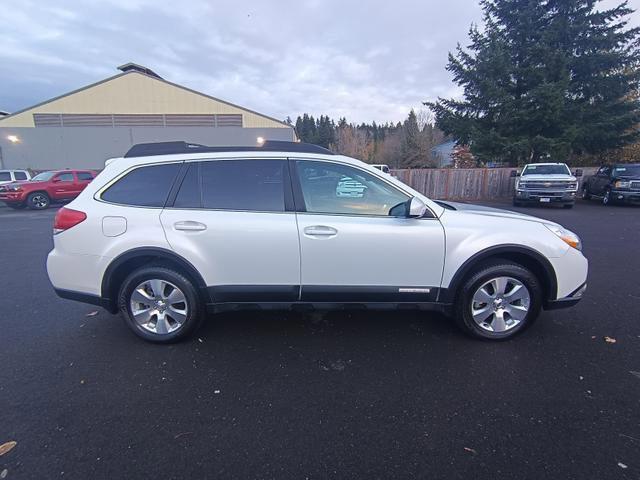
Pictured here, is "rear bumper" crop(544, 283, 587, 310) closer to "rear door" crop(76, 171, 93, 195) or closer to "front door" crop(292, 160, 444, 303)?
"front door" crop(292, 160, 444, 303)

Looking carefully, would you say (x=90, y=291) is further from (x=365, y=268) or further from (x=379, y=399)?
(x=379, y=399)

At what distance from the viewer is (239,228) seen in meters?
2.78

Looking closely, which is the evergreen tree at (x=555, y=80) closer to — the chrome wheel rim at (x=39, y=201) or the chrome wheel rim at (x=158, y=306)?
the chrome wheel rim at (x=158, y=306)

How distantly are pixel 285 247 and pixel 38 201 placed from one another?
17.0 meters

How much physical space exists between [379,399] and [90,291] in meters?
→ 2.77

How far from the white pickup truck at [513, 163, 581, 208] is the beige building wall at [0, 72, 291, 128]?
23.8 m

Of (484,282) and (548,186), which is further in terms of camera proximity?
(548,186)

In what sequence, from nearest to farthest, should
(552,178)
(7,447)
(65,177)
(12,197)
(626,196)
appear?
1. (7,447)
2. (552,178)
3. (626,196)
4. (12,197)
5. (65,177)

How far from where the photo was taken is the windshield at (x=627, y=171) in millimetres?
12887

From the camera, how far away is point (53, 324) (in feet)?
11.3

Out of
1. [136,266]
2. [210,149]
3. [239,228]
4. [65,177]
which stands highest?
[65,177]

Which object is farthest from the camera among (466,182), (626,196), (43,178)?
(466,182)

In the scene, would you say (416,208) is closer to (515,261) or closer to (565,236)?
(515,261)

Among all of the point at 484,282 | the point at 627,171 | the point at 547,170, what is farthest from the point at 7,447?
the point at 627,171
